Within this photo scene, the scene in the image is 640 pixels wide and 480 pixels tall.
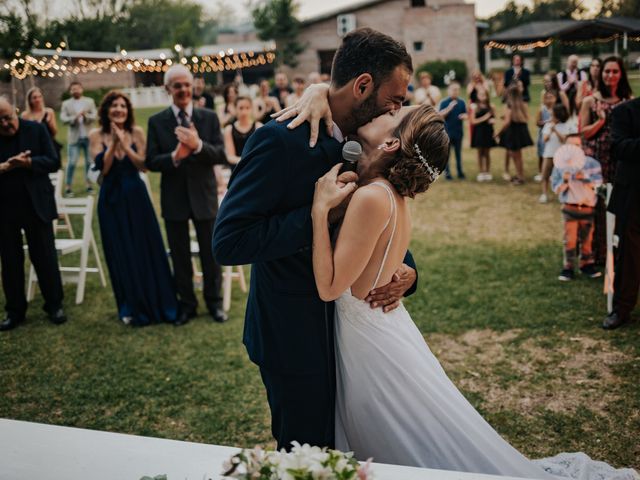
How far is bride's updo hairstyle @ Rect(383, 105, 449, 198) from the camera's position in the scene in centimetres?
209

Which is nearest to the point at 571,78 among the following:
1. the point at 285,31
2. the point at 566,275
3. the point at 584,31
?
the point at 566,275

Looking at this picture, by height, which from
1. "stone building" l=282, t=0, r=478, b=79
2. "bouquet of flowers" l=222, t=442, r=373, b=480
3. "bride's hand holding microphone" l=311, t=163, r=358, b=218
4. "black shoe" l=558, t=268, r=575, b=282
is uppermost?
"stone building" l=282, t=0, r=478, b=79

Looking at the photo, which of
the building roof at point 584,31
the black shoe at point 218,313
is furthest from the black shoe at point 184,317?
the building roof at point 584,31

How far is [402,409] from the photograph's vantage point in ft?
7.51

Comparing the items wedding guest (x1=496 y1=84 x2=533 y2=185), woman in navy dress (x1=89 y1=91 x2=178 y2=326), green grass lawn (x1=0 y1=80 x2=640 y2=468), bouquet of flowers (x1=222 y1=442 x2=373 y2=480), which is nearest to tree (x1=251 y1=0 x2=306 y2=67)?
wedding guest (x1=496 y1=84 x2=533 y2=185)

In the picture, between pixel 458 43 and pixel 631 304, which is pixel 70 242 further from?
pixel 458 43

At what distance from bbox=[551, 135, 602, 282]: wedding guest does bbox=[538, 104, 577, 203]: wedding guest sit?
2201mm

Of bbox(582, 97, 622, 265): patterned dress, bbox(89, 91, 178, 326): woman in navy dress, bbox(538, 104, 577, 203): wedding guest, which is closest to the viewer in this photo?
bbox(89, 91, 178, 326): woman in navy dress

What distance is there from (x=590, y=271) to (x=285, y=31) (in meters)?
37.6

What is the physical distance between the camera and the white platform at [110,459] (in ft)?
5.67

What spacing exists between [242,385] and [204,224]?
1735 millimetres

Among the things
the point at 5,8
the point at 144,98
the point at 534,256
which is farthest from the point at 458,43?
the point at 534,256

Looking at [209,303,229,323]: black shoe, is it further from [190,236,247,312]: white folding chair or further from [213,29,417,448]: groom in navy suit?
[213,29,417,448]: groom in navy suit

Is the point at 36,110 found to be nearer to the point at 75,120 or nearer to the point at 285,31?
the point at 75,120
